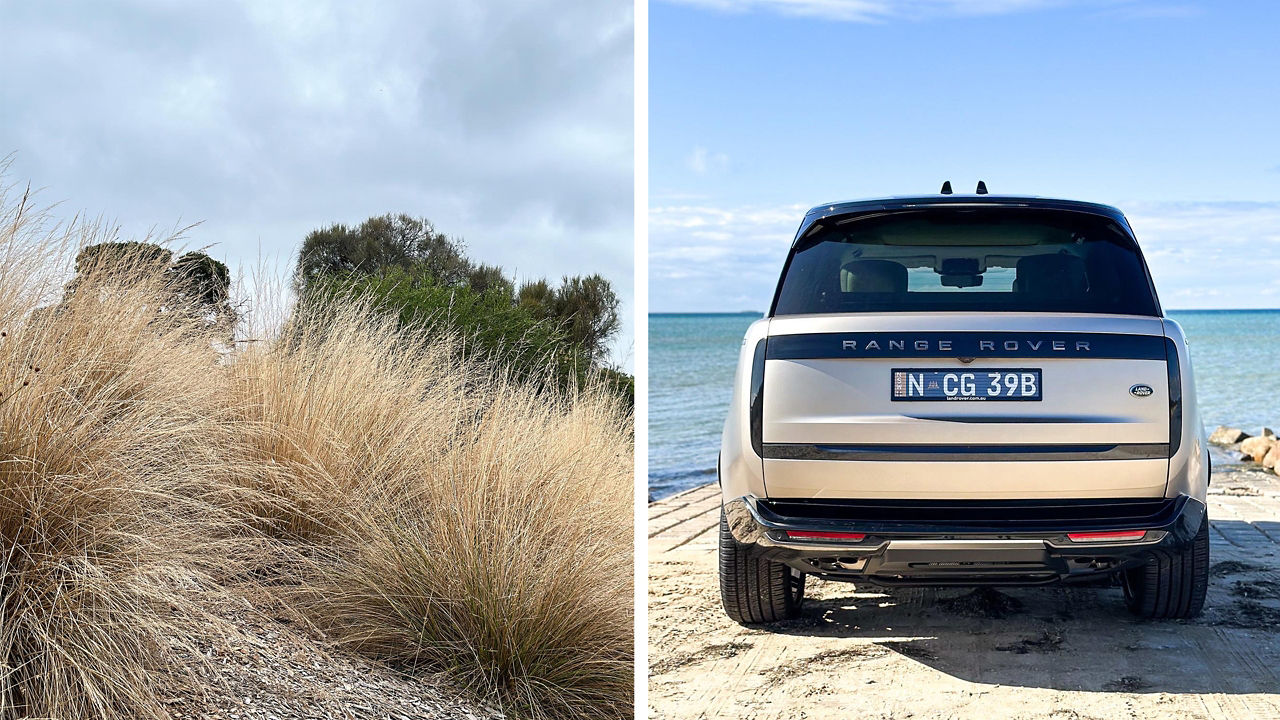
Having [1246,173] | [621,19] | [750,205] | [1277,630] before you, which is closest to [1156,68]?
[1246,173]

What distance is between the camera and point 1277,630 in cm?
377

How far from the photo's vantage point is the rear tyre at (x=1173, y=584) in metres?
3.64

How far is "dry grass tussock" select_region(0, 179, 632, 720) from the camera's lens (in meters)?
2.95

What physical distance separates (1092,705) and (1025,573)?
437 millimetres

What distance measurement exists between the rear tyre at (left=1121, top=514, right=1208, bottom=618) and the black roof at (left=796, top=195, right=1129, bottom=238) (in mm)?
1303

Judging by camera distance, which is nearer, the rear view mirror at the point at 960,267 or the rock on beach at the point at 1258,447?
the rear view mirror at the point at 960,267

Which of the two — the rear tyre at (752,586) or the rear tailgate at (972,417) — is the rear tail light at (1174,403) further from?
the rear tyre at (752,586)

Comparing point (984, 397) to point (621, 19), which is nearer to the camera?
point (984, 397)

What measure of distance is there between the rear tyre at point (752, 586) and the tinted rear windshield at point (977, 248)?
99cm

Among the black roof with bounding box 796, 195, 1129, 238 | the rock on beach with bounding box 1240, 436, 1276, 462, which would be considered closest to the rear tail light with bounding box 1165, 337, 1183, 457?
the black roof with bounding box 796, 195, 1129, 238

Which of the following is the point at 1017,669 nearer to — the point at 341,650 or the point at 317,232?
the point at 341,650

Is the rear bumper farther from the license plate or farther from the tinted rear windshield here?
the tinted rear windshield

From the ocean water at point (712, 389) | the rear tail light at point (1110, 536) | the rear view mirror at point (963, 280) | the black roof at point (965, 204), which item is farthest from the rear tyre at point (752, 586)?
the ocean water at point (712, 389)

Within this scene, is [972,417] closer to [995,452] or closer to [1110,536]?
[995,452]
